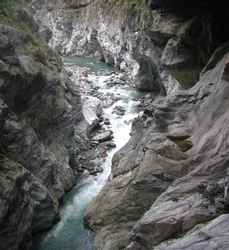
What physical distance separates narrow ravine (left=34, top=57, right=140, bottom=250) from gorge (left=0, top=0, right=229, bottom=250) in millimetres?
130

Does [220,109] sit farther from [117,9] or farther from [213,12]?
[117,9]

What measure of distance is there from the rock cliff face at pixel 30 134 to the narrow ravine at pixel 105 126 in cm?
108

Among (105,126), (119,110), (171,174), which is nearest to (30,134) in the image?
(171,174)

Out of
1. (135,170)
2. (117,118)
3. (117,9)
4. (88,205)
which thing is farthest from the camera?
(117,9)

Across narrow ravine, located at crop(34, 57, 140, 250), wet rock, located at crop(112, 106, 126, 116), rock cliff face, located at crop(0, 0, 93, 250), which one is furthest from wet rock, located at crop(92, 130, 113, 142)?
wet rock, located at crop(112, 106, 126, 116)

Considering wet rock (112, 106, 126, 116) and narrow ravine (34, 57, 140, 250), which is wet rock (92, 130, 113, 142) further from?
wet rock (112, 106, 126, 116)

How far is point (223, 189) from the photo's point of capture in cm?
1797

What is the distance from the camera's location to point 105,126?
51.4m

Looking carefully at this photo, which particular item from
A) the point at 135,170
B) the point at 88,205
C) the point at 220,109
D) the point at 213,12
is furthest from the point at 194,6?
the point at 88,205

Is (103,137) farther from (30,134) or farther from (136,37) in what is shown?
(136,37)

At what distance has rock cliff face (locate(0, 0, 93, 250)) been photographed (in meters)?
27.9

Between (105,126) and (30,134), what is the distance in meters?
17.6

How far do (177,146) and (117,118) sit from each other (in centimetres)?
2649

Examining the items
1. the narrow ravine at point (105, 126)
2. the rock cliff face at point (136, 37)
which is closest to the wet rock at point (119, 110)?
the narrow ravine at point (105, 126)
